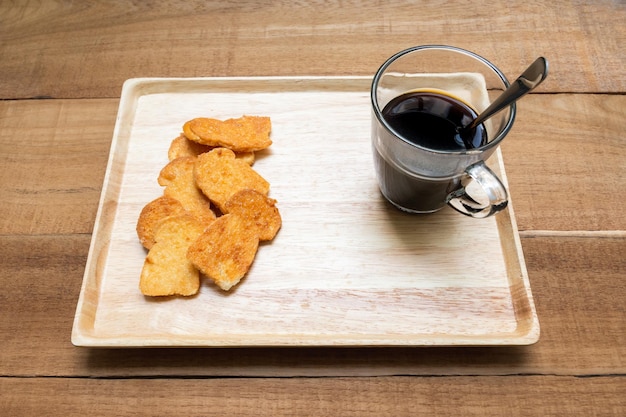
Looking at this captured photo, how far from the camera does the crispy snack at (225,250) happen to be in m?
0.88

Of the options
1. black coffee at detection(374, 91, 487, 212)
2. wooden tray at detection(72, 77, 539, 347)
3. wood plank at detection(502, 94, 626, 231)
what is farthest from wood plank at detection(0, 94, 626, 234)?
black coffee at detection(374, 91, 487, 212)

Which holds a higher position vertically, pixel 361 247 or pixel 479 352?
pixel 361 247

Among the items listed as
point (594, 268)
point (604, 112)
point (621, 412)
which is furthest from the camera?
point (604, 112)

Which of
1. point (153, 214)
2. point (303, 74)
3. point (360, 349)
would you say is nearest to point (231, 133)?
point (153, 214)

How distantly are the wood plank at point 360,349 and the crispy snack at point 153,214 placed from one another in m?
0.17

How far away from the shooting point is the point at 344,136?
1071 mm

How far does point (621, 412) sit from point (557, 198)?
0.41 metres

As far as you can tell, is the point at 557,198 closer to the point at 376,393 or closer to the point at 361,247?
the point at 361,247

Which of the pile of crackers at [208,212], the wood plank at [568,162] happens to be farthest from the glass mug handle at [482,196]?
the pile of crackers at [208,212]

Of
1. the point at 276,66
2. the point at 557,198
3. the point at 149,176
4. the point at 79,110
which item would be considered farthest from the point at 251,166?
the point at 557,198

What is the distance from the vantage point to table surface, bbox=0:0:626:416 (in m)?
0.89

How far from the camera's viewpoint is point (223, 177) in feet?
3.17

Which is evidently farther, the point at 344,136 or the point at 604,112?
the point at 604,112

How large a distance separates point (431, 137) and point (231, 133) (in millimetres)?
372
